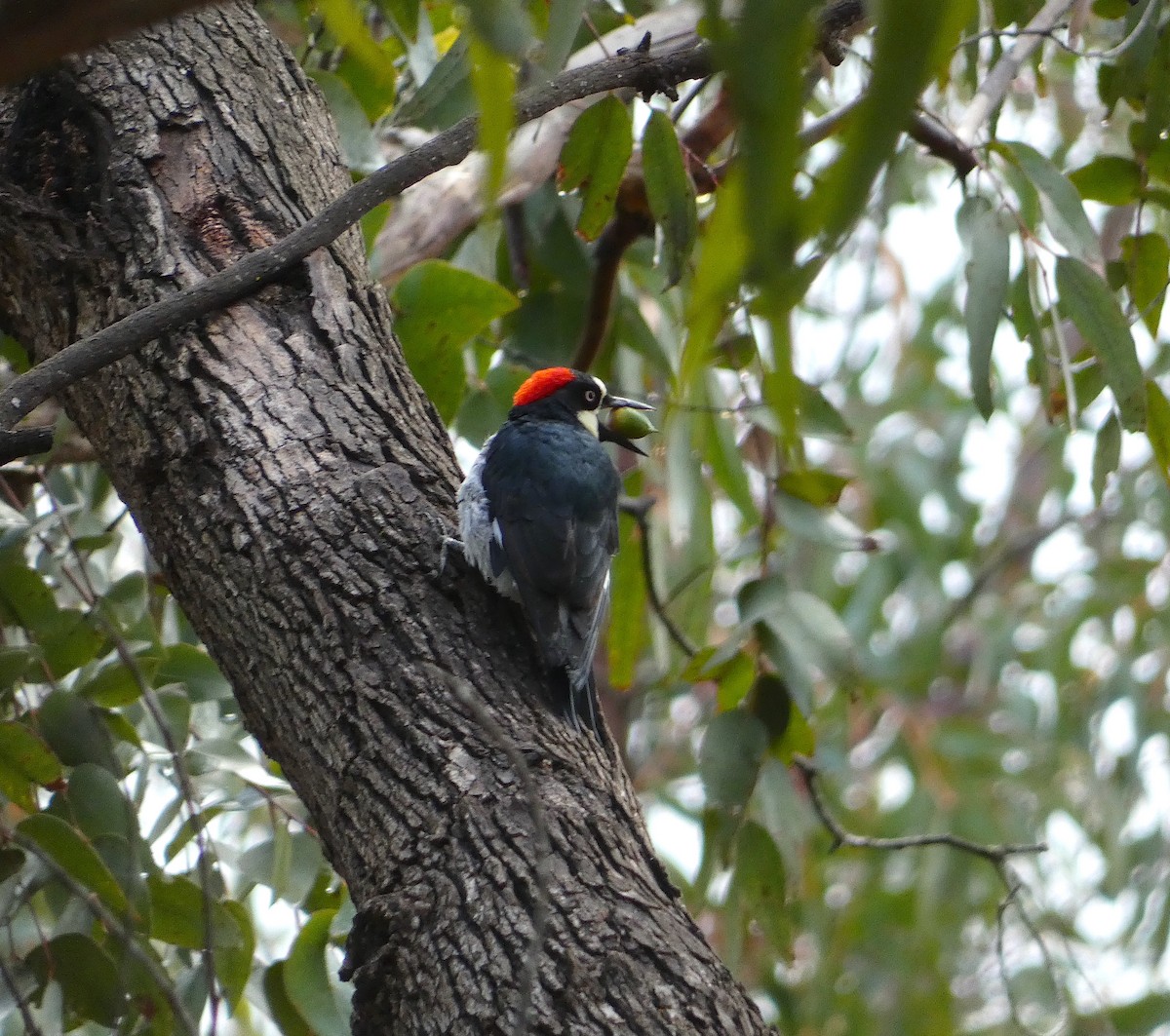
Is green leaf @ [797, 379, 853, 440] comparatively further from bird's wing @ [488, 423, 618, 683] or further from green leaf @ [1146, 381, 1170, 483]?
green leaf @ [1146, 381, 1170, 483]

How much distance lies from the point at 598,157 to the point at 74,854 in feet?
5.77

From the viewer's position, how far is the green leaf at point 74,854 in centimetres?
228

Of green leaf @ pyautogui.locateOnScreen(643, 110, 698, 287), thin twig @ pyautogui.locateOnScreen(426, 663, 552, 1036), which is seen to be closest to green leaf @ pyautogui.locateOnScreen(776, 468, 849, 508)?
green leaf @ pyautogui.locateOnScreen(643, 110, 698, 287)

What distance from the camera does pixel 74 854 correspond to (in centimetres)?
229

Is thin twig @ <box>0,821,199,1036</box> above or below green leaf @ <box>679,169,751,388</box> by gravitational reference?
above

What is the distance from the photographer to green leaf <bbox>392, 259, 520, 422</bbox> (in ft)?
9.58

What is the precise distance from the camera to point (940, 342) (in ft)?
27.1

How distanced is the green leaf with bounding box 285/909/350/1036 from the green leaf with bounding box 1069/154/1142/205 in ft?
7.74

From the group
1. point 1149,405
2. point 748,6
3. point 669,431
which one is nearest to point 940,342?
point 669,431

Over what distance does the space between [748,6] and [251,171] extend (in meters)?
1.84

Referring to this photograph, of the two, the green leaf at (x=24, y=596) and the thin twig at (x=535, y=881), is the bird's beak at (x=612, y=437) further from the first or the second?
the thin twig at (x=535, y=881)

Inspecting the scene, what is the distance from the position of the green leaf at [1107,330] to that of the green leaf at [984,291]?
133 millimetres

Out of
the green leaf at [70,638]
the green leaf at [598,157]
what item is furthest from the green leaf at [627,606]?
the green leaf at [70,638]

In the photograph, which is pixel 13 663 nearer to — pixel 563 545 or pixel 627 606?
pixel 563 545
